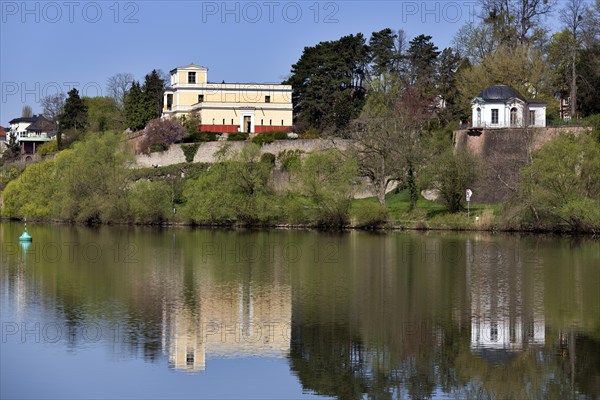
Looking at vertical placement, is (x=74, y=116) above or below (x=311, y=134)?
above

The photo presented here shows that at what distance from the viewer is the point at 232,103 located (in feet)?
307

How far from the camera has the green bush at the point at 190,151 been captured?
81438 millimetres

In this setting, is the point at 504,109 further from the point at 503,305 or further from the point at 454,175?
the point at 503,305

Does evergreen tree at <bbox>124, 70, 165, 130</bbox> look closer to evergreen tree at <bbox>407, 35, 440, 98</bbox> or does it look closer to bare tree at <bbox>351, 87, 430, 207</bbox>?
evergreen tree at <bbox>407, 35, 440, 98</bbox>

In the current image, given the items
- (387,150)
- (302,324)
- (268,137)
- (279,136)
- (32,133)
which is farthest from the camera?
(32,133)

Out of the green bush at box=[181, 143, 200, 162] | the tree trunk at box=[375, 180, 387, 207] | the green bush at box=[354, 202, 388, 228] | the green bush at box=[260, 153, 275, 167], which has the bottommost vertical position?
the green bush at box=[354, 202, 388, 228]

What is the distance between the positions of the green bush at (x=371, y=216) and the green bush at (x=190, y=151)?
24.3 metres

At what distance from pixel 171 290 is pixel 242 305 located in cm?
360

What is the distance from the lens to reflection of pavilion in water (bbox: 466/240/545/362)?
76.3 feet

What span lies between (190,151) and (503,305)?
55.3 meters

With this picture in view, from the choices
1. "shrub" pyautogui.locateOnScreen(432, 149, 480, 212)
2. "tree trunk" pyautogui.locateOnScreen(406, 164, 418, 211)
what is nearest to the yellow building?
"tree trunk" pyautogui.locateOnScreen(406, 164, 418, 211)

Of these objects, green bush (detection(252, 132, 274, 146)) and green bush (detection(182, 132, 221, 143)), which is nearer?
green bush (detection(252, 132, 274, 146))

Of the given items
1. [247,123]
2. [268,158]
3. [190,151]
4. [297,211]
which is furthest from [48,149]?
[297,211]

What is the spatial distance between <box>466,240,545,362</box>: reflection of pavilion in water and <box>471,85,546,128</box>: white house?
2748 centimetres
